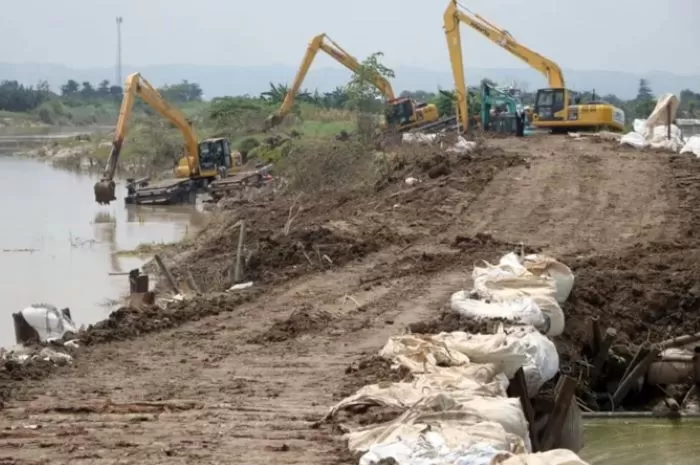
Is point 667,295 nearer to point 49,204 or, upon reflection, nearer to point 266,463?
point 266,463

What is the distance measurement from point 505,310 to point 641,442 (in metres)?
2.16

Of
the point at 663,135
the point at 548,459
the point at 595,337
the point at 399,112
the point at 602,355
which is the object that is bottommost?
the point at 602,355

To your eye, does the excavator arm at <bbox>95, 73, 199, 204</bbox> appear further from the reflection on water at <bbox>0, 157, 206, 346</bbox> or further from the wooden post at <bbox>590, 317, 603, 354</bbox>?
the wooden post at <bbox>590, 317, 603, 354</bbox>

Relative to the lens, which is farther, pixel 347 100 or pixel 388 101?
pixel 347 100

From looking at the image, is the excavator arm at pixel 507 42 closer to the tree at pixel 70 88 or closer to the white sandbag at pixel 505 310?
the white sandbag at pixel 505 310

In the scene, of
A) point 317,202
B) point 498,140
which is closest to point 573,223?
point 317,202

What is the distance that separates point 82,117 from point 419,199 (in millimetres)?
101063

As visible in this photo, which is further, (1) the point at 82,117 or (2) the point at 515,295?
(1) the point at 82,117

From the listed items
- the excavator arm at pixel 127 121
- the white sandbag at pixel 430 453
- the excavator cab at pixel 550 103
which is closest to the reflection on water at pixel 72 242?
the excavator arm at pixel 127 121

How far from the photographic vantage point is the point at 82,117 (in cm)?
11800

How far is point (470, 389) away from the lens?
8.10 m

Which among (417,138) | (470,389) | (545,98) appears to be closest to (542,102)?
(545,98)

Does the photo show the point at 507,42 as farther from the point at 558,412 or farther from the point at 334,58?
the point at 558,412

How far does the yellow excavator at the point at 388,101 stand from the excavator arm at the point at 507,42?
3929 mm
